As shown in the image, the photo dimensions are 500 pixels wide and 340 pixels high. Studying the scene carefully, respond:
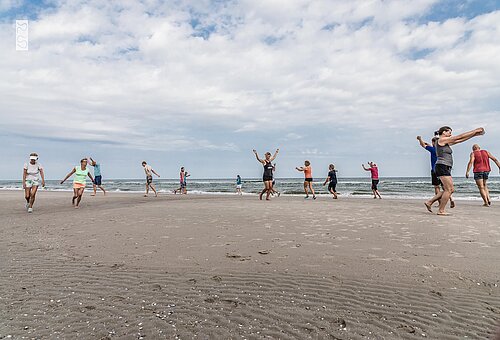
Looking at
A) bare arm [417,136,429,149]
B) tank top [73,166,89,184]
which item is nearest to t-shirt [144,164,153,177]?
tank top [73,166,89,184]

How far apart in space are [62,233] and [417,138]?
9114 mm

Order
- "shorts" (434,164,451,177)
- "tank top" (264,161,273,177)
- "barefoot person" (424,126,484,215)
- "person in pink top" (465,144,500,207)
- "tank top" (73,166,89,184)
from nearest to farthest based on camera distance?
"barefoot person" (424,126,484,215) → "shorts" (434,164,451,177) → "person in pink top" (465,144,500,207) → "tank top" (73,166,89,184) → "tank top" (264,161,273,177)

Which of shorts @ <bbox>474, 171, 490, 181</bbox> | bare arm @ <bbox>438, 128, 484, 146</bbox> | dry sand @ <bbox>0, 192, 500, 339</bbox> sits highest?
bare arm @ <bbox>438, 128, 484, 146</bbox>

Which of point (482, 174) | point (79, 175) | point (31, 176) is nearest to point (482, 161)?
point (482, 174)

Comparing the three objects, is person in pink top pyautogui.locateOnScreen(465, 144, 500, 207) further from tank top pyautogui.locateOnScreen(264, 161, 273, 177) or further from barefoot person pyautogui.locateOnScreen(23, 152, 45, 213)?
barefoot person pyautogui.locateOnScreen(23, 152, 45, 213)

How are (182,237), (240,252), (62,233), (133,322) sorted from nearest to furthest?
(133,322)
(240,252)
(182,237)
(62,233)

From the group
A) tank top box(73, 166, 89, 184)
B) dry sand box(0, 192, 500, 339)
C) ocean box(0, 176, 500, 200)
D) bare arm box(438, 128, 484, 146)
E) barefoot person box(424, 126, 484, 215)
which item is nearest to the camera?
dry sand box(0, 192, 500, 339)

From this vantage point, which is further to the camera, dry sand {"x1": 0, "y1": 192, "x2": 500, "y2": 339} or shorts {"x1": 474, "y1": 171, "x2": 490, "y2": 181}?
shorts {"x1": 474, "y1": 171, "x2": 490, "y2": 181}

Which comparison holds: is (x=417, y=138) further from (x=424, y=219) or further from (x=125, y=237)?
(x=125, y=237)

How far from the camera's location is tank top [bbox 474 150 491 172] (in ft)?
34.5

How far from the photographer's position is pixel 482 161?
10570mm

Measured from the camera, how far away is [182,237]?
6074 millimetres

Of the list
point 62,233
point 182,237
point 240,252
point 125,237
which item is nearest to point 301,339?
point 240,252

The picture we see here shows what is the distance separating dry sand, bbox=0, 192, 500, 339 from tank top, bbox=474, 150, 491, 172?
469 centimetres
